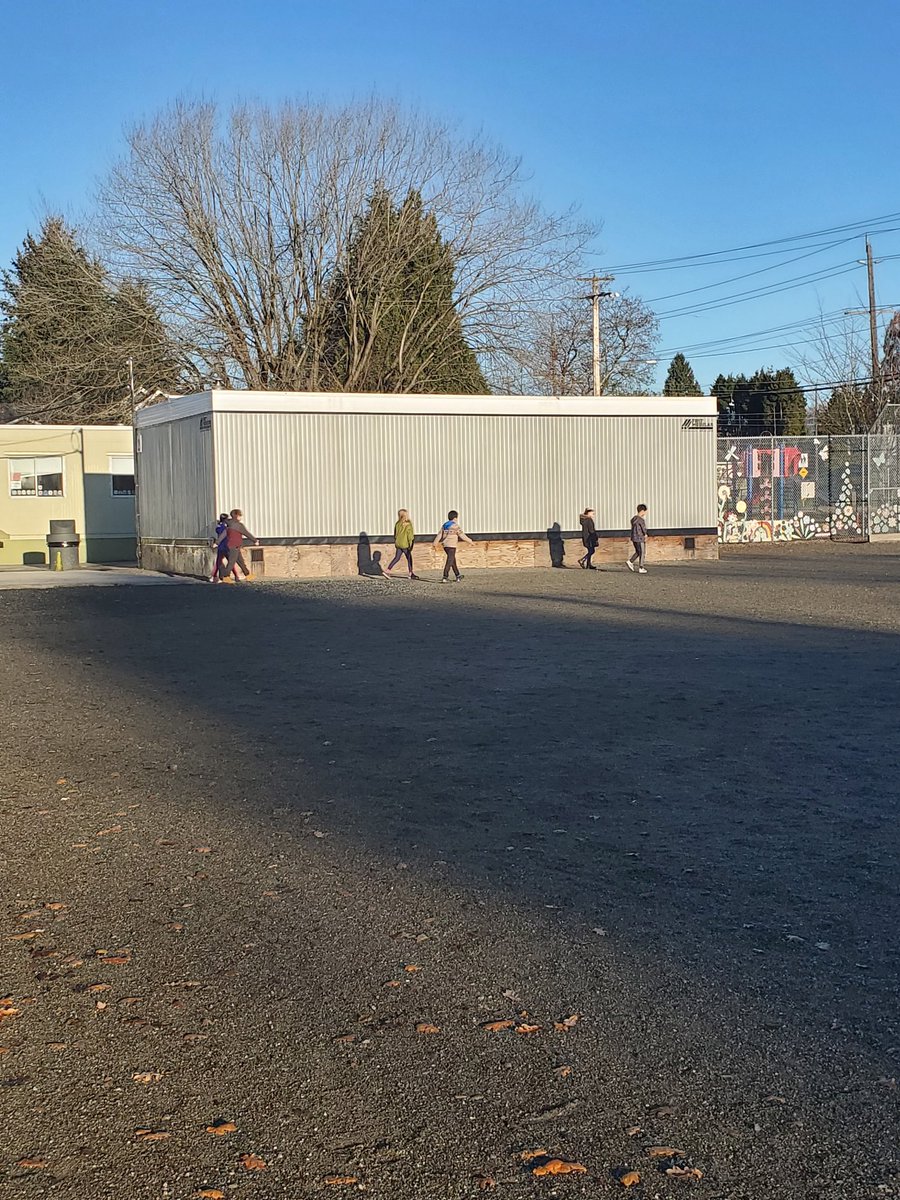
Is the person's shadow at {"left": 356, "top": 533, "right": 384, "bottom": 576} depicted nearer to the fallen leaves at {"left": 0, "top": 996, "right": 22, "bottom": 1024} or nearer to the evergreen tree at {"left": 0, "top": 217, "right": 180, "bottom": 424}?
the evergreen tree at {"left": 0, "top": 217, "right": 180, "bottom": 424}

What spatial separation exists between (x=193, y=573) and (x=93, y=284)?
13383 millimetres

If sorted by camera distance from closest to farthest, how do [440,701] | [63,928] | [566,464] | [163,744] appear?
[63,928], [163,744], [440,701], [566,464]

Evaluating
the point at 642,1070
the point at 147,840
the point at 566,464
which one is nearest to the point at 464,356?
the point at 566,464

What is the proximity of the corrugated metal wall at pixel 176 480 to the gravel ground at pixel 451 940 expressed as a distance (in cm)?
1833

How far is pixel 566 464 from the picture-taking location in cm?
3266

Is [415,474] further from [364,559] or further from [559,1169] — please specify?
[559,1169]

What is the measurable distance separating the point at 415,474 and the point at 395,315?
12.9 metres

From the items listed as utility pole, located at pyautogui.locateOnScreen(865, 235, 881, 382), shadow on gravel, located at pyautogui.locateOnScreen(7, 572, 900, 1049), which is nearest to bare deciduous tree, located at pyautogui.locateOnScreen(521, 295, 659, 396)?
utility pole, located at pyautogui.locateOnScreen(865, 235, 881, 382)

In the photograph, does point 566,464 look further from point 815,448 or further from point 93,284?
point 93,284

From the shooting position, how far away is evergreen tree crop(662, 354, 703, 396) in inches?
3223

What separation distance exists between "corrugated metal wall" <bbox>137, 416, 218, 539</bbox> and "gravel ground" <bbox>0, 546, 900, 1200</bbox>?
60.1 feet

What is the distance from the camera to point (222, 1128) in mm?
3510

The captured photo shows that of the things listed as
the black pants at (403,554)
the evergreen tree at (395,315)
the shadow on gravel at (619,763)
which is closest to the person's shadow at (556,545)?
the black pants at (403,554)

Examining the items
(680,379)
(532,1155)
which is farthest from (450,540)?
(680,379)
